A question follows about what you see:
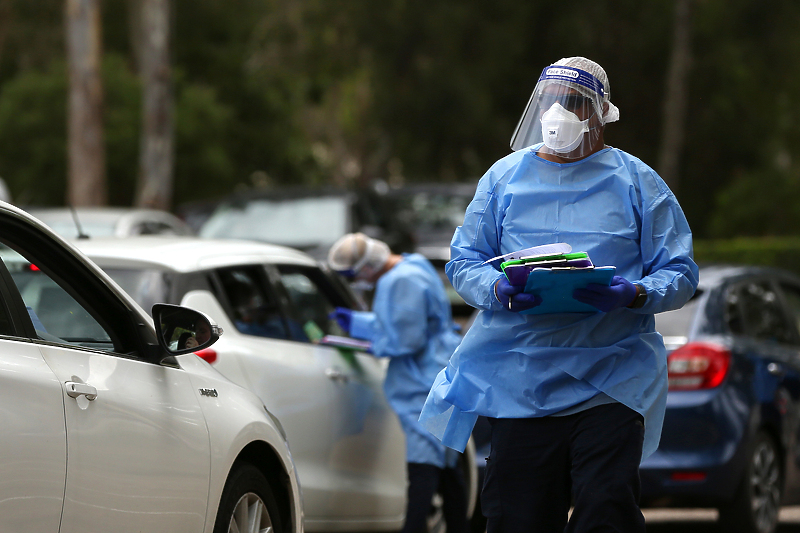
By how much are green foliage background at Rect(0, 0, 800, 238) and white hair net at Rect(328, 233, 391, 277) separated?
1958 cm

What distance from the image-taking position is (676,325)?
662 cm

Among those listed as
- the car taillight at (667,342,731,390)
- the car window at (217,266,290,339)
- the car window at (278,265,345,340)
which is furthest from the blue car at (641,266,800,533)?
the car window at (217,266,290,339)

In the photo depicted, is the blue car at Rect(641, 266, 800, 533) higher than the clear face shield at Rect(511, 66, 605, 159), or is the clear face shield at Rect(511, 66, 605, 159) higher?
the clear face shield at Rect(511, 66, 605, 159)

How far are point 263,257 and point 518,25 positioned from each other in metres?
22.3

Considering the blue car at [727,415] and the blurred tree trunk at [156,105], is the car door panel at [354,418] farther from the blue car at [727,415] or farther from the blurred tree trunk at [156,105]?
the blurred tree trunk at [156,105]

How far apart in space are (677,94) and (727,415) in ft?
70.8

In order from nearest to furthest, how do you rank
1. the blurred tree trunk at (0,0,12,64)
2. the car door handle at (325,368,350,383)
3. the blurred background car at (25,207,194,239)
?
the car door handle at (325,368,350,383) < the blurred background car at (25,207,194,239) < the blurred tree trunk at (0,0,12,64)

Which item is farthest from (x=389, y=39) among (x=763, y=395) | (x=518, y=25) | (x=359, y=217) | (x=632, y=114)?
(x=763, y=395)

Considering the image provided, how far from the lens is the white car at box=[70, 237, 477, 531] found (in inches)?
204

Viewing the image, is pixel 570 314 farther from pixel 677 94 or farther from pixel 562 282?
pixel 677 94

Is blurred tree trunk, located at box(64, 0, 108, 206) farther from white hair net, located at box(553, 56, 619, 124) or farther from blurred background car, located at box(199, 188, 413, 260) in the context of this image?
→ white hair net, located at box(553, 56, 619, 124)

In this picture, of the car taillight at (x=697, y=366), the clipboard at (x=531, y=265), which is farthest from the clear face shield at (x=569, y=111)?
the car taillight at (x=697, y=366)

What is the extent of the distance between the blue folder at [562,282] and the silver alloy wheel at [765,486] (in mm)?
3297

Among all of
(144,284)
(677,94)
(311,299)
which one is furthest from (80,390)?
(677,94)
